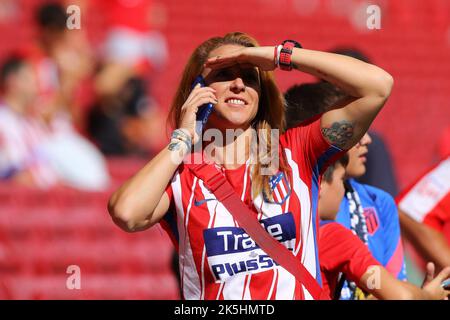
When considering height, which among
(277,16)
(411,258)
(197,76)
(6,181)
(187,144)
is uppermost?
(277,16)

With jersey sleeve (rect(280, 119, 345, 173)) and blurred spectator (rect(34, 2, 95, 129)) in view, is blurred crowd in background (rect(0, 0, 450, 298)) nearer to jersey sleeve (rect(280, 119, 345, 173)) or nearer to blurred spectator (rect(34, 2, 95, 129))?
blurred spectator (rect(34, 2, 95, 129))

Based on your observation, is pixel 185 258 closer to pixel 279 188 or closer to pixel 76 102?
pixel 279 188

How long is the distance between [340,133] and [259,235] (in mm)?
431

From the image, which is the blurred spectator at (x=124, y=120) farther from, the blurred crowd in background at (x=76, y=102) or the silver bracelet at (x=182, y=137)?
the silver bracelet at (x=182, y=137)

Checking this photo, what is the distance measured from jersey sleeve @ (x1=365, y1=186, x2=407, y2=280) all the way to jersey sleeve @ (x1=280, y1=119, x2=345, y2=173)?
815 mm

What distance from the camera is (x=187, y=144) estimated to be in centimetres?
330

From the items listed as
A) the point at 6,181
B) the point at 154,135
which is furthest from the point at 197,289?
the point at 154,135

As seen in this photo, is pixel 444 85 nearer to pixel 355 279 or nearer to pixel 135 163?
pixel 135 163

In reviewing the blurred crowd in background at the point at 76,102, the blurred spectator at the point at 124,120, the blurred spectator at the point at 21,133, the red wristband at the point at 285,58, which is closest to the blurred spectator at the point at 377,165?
the red wristband at the point at 285,58

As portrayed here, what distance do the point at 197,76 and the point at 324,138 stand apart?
0.51 m

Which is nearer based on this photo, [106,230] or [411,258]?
[106,230]

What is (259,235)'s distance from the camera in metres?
3.15

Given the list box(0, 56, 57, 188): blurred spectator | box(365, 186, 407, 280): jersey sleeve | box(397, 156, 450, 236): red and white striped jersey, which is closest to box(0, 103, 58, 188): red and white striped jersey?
box(0, 56, 57, 188): blurred spectator

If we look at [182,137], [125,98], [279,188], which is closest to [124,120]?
[125,98]
